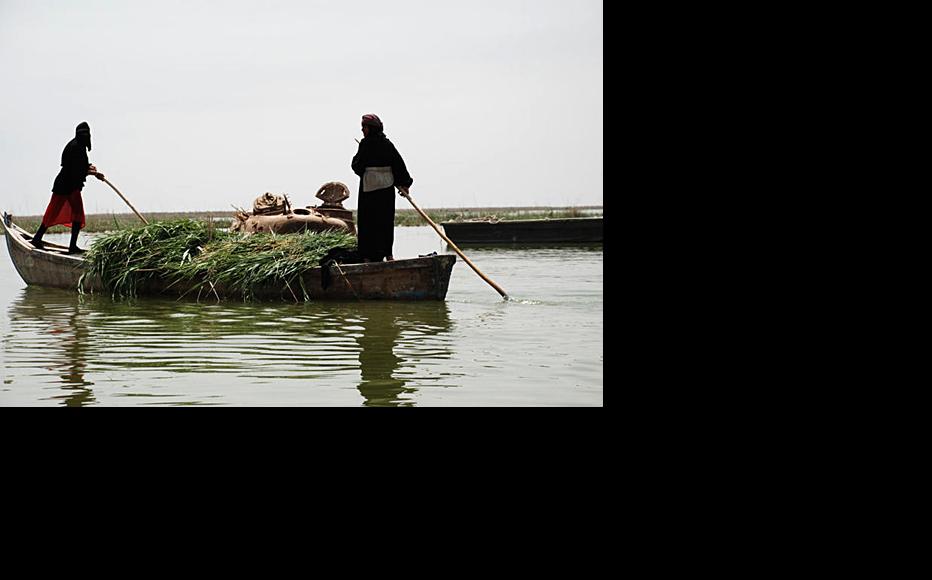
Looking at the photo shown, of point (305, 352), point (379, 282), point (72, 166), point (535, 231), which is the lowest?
point (305, 352)

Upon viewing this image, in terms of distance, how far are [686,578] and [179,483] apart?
40.9 inches

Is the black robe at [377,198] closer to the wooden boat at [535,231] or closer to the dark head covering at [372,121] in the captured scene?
the dark head covering at [372,121]

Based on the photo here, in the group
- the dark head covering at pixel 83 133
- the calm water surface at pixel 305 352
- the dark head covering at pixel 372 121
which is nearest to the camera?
the calm water surface at pixel 305 352

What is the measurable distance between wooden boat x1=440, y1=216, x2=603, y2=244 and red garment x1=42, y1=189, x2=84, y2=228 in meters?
10.2

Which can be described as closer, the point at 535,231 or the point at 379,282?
the point at 379,282

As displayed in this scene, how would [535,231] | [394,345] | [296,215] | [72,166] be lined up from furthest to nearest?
1. [535,231]
2. [296,215]
3. [72,166]
4. [394,345]

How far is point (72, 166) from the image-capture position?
8.91 meters

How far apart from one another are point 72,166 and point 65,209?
0.49 meters

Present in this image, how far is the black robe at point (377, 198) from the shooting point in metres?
7.45

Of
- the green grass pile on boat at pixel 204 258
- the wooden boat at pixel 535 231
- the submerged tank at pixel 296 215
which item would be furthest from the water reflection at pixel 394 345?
the wooden boat at pixel 535 231

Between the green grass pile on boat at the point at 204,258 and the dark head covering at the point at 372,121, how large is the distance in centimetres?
103

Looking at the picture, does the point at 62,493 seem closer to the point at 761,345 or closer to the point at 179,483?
the point at 179,483

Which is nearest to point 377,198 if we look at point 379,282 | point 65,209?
point 379,282

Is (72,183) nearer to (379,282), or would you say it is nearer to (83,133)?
(83,133)
